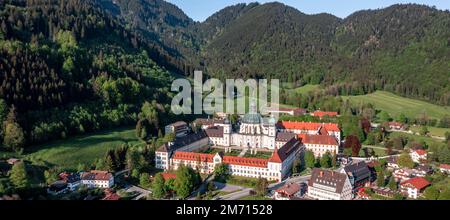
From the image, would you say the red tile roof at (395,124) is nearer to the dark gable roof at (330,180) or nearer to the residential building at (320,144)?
the residential building at (320,144)

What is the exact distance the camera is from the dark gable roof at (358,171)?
55.0 meters

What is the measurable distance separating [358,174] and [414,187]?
699cm

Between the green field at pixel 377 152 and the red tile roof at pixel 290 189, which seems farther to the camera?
the green field at pixel 377 152

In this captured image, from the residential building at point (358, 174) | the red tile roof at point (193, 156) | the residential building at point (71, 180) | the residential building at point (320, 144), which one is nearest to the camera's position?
the residential building at point (71, 180)

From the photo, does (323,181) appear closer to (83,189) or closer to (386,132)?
(83,189)


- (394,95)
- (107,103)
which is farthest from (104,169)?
(394,95)

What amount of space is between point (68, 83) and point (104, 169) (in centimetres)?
3126

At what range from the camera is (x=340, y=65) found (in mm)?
157625

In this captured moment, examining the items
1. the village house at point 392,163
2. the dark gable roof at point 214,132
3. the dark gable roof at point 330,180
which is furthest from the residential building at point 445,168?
the dark gable roof at point 214,132

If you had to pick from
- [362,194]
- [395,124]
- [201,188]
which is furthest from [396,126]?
[201,188]

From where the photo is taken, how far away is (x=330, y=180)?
1996 inches

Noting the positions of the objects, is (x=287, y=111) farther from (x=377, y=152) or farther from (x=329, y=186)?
(x=329, y=186)

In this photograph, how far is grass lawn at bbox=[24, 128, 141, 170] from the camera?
59.9m

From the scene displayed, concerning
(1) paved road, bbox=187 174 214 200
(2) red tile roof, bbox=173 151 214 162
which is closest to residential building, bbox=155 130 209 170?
(2) red tile roof, bbox=173 151 214 162
